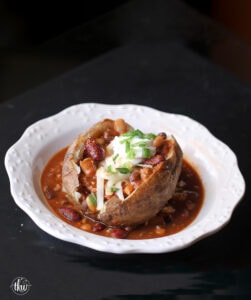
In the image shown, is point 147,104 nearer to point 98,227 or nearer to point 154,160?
point 154,160

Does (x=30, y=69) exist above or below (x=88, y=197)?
below

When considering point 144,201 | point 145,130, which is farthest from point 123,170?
point 145,130

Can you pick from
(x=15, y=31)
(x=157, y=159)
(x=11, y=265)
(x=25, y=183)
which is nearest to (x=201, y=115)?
(x=157, y=159)

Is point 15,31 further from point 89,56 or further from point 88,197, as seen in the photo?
point 88,197

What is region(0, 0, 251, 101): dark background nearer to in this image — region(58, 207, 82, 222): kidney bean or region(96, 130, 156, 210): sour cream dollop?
region(96, 130, 156, 210): sour cream dollop

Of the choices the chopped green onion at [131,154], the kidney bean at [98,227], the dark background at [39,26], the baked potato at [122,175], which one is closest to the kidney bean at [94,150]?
the baked potato at [122,175]

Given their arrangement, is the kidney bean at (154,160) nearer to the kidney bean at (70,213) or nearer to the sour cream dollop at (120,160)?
the sour cream dollop at (120,160)

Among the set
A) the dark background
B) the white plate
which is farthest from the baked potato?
the dark background
